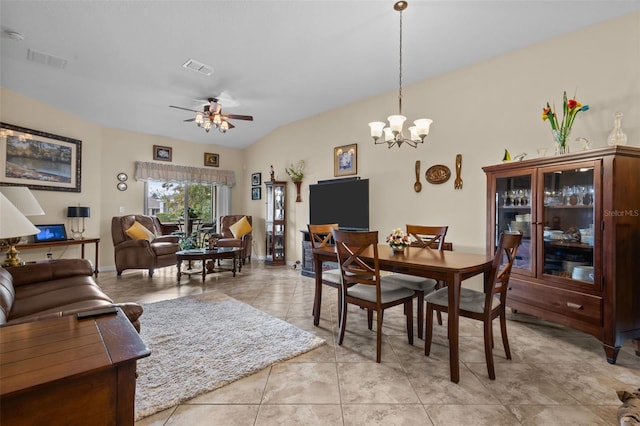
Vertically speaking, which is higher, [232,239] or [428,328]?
[232,239]

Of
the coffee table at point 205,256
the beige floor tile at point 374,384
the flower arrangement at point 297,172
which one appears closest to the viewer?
the beige floor tile at point 374,384

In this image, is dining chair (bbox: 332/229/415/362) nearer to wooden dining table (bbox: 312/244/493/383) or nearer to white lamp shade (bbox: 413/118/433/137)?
wooden dining table (bbox: 312/244/493/383)

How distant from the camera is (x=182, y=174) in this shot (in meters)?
6.41

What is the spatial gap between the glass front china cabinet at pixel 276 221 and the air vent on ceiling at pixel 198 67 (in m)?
2.65

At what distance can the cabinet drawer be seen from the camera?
2.30 meters

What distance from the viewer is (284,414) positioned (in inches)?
64.3

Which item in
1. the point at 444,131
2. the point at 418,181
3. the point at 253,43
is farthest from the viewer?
the point at 418,181

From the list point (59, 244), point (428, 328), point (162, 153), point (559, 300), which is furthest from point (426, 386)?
point (162, 153)

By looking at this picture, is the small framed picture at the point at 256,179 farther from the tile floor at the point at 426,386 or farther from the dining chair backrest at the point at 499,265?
the dining chair backrest at the point at 499,265

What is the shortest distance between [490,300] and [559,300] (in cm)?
106

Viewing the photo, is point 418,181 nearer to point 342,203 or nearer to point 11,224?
point 342,203

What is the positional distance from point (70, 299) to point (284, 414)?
1.80 meters

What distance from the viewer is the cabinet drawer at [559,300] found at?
7.54ft

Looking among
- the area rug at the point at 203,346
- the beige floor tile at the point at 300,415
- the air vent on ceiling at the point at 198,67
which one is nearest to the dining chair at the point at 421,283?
the area rug at the point at 203,346
